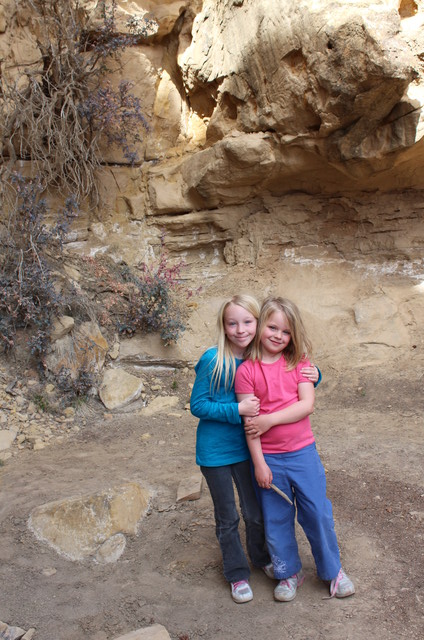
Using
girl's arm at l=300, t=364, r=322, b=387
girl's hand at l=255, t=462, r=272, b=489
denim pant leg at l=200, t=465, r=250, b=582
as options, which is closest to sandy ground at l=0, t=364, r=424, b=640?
denim pant leg at l=200, t=465, r=250, b=582

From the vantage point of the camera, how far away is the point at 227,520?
227 centimetres

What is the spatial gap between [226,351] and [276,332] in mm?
228

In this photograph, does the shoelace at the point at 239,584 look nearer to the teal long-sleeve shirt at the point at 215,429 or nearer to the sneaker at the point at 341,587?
the sneaker at the point at 341,587

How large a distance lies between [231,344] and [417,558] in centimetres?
139

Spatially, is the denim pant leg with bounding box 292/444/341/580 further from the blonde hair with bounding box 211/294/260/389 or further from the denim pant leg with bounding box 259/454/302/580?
the blonde hair with bounding box 211/294/260/389

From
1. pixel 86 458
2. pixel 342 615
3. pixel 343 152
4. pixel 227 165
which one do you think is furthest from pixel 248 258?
pixel 342 615

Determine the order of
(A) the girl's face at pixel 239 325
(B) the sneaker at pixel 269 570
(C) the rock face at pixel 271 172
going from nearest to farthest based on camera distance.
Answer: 1. (A) the girl's face at pixel 239 325
2. (B) the sneaker at pixel 269 570
3. (C) the rock face at pixel 271 172

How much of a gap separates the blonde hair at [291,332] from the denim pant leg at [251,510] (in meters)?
0.47

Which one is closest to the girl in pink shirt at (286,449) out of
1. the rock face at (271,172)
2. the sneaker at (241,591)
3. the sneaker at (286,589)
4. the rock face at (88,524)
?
the sneaker at (286,589)

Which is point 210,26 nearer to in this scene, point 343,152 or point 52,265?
point 343,152

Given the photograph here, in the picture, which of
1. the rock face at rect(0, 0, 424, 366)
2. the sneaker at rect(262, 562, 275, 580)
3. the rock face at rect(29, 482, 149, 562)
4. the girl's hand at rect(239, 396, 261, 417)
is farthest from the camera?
the rock face at rect(0, 0, 424, 366)

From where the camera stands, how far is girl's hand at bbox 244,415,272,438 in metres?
2.14

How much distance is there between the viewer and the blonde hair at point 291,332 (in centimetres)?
225

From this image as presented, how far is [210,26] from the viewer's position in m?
6.30
